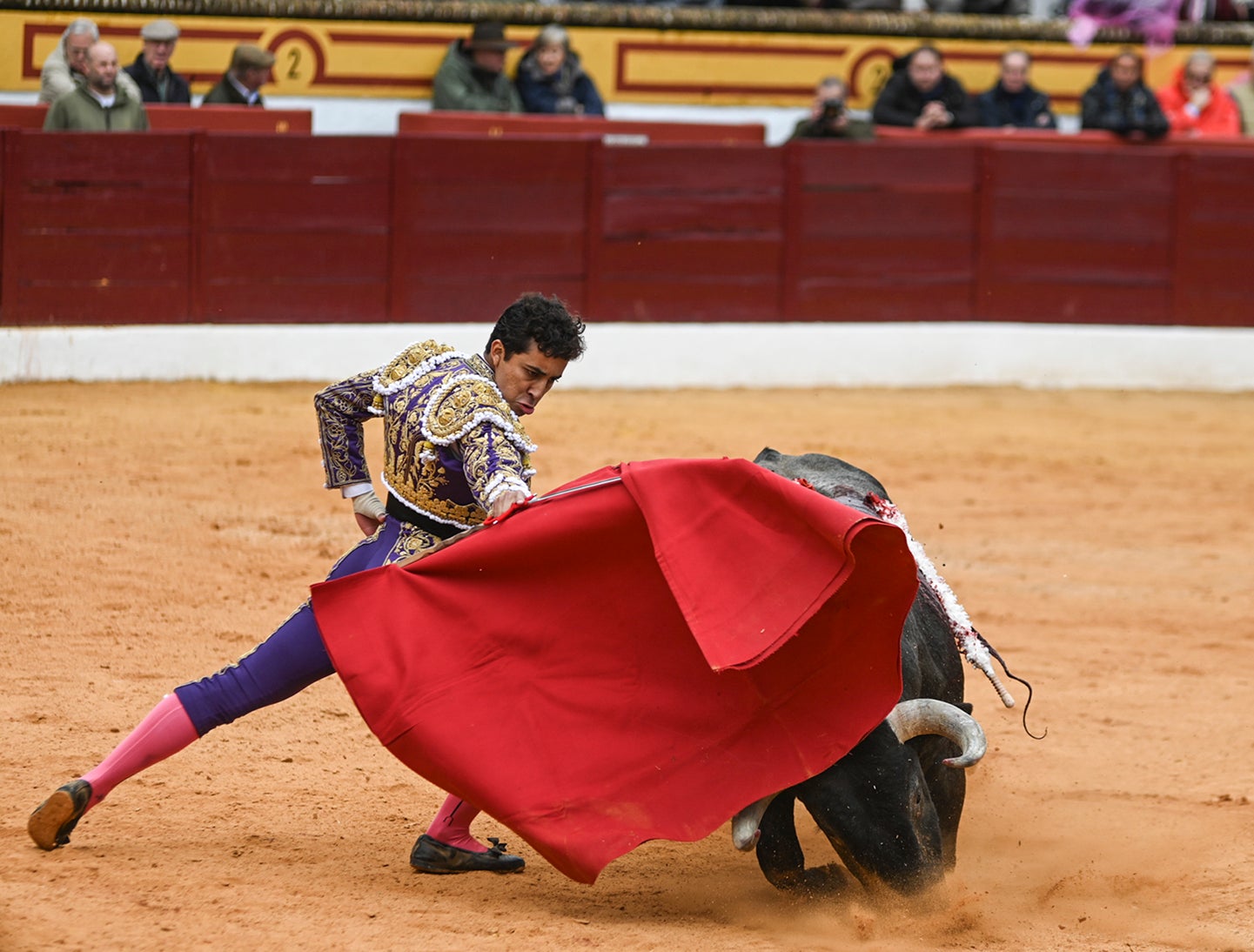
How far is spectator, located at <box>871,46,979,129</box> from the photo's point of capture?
9.56 metres

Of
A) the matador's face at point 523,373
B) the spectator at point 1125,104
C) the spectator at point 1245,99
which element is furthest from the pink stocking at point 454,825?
the spectator at point 1245,99

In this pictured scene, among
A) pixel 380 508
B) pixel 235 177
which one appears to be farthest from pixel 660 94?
pixel 380 508

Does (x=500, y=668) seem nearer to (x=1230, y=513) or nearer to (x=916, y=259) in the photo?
(x=1230, y=513)

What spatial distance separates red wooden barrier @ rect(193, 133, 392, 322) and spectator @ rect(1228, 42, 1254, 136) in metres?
5.09

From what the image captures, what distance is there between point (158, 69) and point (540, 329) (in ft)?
19.5

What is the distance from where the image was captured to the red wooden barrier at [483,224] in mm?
8367

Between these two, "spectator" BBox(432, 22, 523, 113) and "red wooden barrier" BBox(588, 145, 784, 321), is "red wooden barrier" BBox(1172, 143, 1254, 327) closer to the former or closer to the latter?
"red wooden barrier" BBox(588, 145, 784, 321)

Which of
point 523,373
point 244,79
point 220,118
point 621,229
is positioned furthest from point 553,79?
point 523,373

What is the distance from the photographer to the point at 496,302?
27.9 ft

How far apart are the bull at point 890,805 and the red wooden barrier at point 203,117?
5.70 metres

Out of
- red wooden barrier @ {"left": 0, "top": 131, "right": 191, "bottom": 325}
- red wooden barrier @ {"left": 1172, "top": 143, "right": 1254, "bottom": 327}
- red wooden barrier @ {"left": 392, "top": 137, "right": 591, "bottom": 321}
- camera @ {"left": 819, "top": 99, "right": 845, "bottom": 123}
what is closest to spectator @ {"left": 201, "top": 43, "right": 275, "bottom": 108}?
red wooden barrier @ {"left": 0, "top": 131, "right": 191, "bottom": 325}

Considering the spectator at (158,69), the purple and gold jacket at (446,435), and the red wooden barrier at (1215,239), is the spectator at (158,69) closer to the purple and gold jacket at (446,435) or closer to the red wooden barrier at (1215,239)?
the red wooden barrier at (1215,239)

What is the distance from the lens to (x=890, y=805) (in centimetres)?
272

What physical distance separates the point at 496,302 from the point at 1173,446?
317 cm
